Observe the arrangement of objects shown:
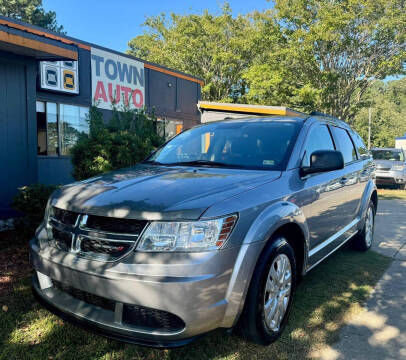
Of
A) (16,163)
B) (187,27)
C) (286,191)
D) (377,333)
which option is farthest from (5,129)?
(187,27)

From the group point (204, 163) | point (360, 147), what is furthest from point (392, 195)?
point (204, 163)

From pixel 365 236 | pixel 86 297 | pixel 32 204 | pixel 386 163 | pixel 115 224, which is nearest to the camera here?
pixel 115 224

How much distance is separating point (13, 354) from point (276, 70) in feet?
63.5

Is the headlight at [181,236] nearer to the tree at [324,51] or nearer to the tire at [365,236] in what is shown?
the tire at [365,236]

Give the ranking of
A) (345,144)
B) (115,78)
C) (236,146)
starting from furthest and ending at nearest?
1. (115,78)
2. (345,144)
3. (236,146)

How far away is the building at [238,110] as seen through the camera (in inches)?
489

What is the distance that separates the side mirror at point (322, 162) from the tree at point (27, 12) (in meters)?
36.0

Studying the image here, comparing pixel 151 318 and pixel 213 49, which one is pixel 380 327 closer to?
pixel 151 318

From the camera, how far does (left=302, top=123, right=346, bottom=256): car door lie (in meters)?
3.38

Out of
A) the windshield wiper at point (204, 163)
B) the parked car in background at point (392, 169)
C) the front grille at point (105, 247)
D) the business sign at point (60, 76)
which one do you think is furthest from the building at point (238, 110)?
the front grille at point (105, 247)

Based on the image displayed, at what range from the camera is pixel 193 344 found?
9.15 feet

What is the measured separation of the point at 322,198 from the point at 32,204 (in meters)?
3.93

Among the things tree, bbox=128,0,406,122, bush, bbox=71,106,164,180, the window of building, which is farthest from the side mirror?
tree, bbox=128,0,406,122

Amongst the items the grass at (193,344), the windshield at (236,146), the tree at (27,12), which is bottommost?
the grass at (193,344)
